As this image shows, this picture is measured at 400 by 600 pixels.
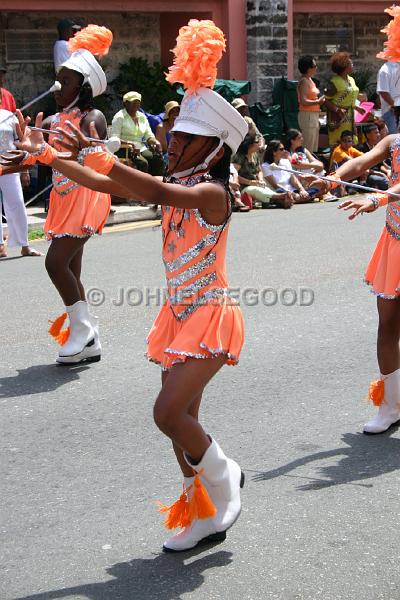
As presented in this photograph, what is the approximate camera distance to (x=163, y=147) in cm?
1577

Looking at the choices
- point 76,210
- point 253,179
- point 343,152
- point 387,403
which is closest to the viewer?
point 387,403

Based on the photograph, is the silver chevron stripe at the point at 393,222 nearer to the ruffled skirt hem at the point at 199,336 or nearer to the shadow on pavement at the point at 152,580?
the ruffled skirt hem at the point at 199,336

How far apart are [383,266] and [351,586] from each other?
6.92 ft

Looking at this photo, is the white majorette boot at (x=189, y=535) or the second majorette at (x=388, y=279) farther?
the second majorette at (x=388, y=279)

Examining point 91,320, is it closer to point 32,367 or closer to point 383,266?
point 32,367

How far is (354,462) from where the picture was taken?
17.6ft

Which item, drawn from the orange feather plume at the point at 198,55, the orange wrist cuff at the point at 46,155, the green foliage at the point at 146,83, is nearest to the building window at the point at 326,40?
the green foliage at the point at 146,83

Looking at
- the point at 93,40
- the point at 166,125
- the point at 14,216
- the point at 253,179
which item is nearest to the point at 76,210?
the point at 93,40

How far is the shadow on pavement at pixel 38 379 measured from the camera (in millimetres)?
6658

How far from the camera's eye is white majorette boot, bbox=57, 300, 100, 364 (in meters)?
7.15

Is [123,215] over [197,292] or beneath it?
beneath

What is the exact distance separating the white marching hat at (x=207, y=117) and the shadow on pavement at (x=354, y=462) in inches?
66.7

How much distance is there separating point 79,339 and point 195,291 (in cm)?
289

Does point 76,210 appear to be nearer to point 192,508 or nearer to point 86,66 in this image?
point 86,66
